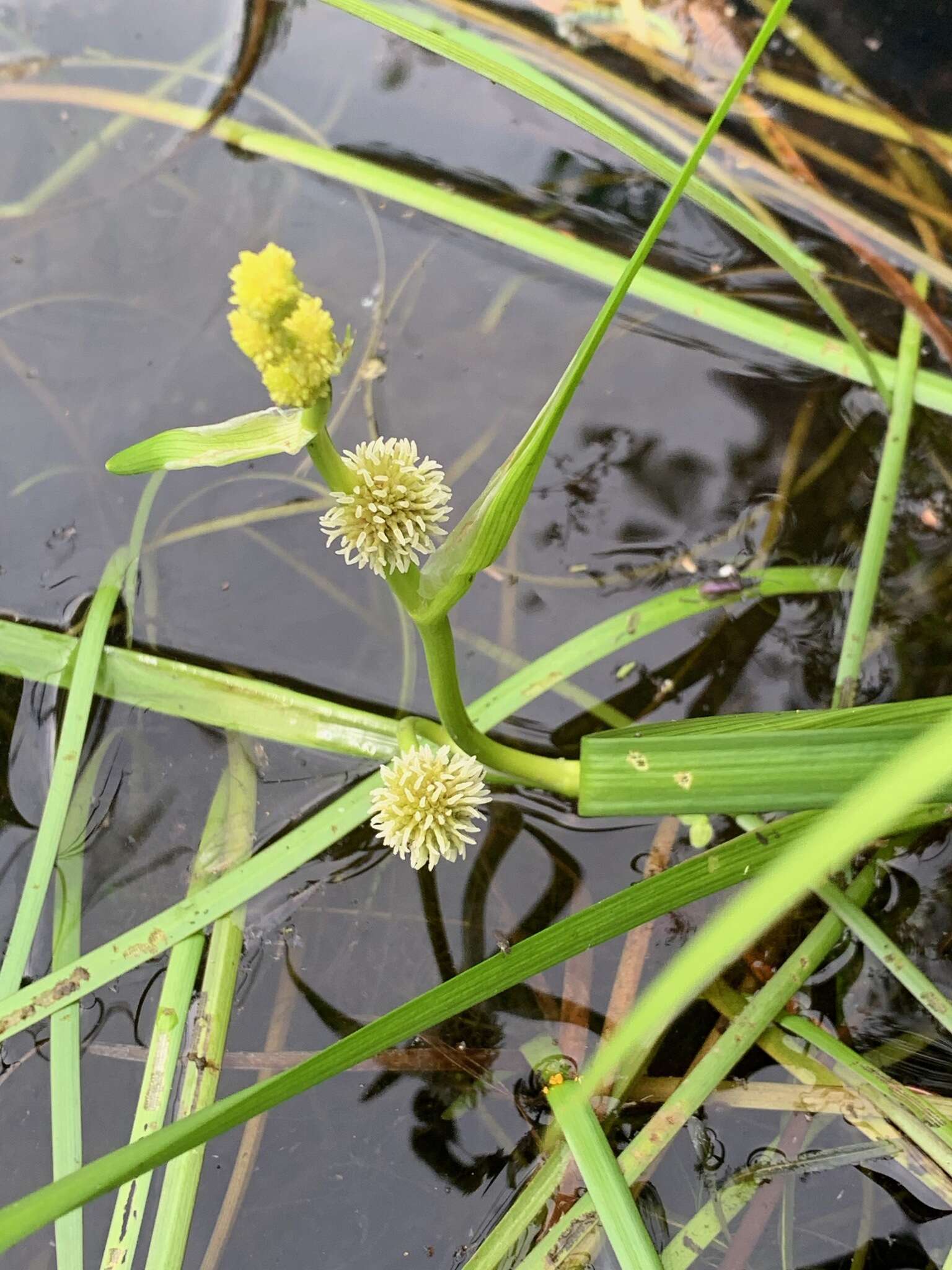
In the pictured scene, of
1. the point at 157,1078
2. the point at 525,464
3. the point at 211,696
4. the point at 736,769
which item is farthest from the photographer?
the point at 211,696

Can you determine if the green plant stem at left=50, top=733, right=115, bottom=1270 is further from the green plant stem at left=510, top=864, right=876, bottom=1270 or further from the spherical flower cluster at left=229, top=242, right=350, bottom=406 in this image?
the spherical flower cluster at left=229, top=242, right=350, bottom=406

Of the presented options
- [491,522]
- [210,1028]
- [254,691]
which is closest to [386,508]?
[491,522]

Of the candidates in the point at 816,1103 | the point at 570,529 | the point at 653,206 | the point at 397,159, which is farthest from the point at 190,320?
the point at 816,1103

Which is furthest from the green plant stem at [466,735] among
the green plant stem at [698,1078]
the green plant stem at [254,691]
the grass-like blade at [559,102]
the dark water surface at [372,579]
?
the grass-like blade at [559,102]

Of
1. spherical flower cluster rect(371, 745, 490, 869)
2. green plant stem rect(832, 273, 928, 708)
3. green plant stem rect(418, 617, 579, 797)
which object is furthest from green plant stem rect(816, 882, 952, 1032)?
spherical flower cluster rect(371, 745, 490, 869)

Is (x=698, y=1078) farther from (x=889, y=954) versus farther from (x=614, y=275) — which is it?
(x=614, y=275)

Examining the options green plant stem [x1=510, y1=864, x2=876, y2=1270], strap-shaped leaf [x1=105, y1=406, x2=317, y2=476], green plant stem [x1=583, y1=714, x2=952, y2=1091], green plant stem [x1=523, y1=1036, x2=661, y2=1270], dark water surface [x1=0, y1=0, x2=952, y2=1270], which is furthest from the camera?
dark water surface [x1=0, y1=0, x2=952, y2=1270]
